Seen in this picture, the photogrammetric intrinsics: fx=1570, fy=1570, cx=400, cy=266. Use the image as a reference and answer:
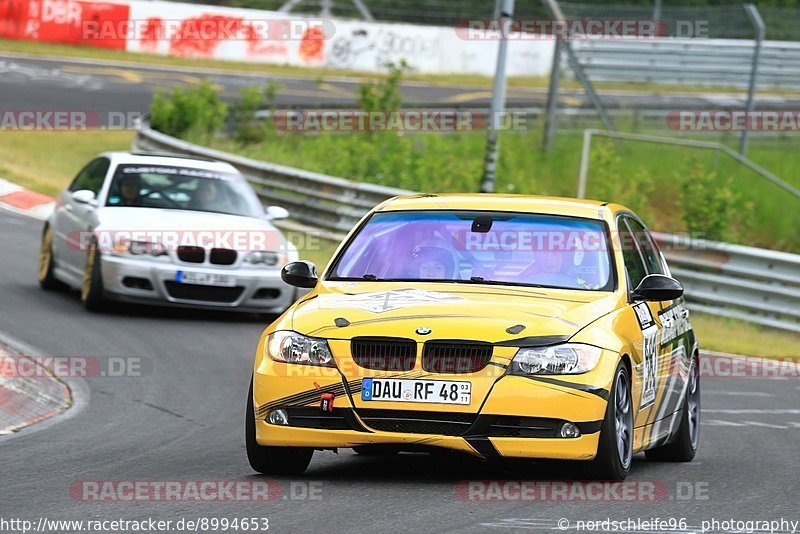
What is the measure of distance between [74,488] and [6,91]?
26858 millimetres

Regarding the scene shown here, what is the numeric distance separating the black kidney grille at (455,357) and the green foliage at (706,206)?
13.6 metres

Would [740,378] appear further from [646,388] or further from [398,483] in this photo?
[398,483]

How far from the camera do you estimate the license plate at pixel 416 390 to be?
7328mm

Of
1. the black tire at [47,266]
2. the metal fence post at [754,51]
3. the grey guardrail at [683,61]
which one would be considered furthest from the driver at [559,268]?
the grey guardrail at [683,61]

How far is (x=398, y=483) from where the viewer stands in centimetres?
769

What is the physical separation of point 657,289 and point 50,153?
22.1 metres

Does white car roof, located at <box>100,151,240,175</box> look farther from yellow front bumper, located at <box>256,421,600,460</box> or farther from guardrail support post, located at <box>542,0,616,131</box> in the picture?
guardrail support post, located at <box>542,0,616,131</box>

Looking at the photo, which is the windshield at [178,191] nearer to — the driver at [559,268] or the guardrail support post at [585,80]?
the driver at [559,268]

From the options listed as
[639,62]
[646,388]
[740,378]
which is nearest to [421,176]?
[639,62]

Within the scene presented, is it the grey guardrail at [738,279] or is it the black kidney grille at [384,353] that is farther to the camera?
the grey guardrail at [738,279]

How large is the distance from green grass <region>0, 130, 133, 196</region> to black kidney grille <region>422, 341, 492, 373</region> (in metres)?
17.3

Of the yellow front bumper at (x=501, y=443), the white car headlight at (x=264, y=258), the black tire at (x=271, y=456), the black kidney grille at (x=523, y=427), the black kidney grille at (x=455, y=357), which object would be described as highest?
the black kidney grille at (x=455, y=357)

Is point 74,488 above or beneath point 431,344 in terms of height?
beneath

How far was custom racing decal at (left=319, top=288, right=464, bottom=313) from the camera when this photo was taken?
775 cm
